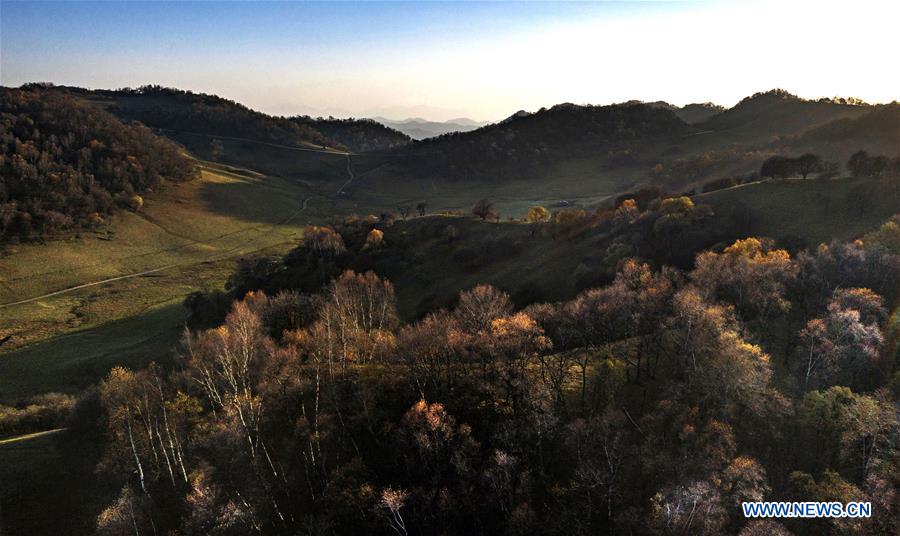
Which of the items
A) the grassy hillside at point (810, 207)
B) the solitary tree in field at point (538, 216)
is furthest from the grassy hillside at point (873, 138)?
the solitary tree in field at point (538, 216)

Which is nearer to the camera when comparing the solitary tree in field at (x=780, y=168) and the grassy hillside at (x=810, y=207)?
the grassy hillside at (x=810, y=207)

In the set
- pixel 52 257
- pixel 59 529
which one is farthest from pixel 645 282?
pixel 52 257

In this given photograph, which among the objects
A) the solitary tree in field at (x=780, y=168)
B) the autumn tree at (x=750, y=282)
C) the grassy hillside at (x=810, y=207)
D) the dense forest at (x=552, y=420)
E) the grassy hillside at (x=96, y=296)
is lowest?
the grassy hillside at (x=96, y=296)

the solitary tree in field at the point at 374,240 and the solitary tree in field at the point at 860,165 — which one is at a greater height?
the solitary tree in field at the point at 860,165

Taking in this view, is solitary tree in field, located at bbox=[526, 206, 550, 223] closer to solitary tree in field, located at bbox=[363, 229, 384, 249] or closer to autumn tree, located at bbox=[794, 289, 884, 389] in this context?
solitary tree in field, located at bbox=[363, 229, 384, 249]

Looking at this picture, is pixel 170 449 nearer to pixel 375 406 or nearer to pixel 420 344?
pixel 375 406

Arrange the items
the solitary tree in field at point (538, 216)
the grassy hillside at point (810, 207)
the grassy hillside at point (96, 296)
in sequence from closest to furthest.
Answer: the grassy hillside at point (810, 207)
the grassy hillside at point (96, 296)
the solitary tree in field at point (538, 216)

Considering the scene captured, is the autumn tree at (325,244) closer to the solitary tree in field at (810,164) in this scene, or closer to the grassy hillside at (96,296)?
the grassy hillside at (96,296)

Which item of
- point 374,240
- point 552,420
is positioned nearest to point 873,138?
point 374,240

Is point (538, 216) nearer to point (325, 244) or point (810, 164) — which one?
point (325, 244)
